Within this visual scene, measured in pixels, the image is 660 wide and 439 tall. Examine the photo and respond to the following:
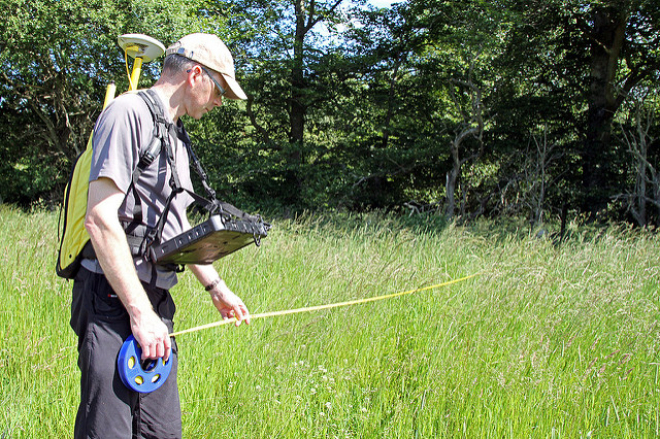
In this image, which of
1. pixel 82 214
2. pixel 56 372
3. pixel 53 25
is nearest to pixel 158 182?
pixel 82 214

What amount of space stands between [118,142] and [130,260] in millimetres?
384

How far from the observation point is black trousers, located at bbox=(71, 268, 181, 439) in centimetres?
165

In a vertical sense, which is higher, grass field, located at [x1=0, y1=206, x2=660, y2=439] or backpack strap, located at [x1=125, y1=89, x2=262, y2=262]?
backpack strap, located at [x1=125, y1=89, x2=262, y2=262]

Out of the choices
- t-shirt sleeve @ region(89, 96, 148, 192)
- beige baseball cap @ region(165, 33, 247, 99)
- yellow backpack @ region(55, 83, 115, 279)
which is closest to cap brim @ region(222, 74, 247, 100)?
beige baseball cap @ region(165, 33, 247, 99)

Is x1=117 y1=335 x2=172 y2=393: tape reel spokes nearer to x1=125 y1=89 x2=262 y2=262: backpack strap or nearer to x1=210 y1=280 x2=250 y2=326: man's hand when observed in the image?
x1=125 y1=89 x2=262 y2=262: backpack strap

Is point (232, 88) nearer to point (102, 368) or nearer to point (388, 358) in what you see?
point (102, 368)

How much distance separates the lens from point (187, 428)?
2.38 metres

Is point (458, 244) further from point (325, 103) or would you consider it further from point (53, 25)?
point (53, 25)

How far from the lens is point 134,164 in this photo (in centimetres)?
166

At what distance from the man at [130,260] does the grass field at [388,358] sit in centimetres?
70

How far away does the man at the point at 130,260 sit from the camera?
1.59 meters

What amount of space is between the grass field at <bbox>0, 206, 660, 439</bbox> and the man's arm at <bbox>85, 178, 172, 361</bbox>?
95 cm

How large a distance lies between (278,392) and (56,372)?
48.0 inches

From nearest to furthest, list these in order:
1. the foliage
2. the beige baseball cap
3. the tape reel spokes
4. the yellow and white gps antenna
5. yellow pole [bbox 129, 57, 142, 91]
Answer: the tape reel spokes → the beige baseball cap → yellow pole [bbox 129, 57, 142, 91] → the yellow and white gps antenna → the foliage
